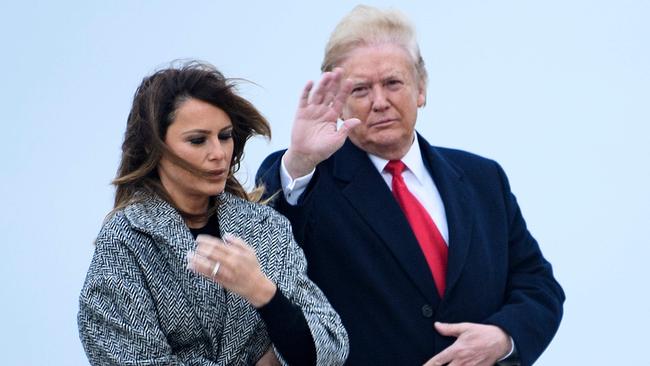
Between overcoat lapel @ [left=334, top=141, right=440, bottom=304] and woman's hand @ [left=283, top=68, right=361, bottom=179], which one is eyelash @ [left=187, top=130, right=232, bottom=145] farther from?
overcoat lapel @ [left=334, top=141, right=440, bottom=304]

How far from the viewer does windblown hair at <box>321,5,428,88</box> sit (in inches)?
156

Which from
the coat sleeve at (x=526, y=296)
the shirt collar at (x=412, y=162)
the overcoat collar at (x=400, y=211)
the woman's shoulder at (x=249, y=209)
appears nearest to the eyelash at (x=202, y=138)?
the woman's shoulder at (x=249, y=209)

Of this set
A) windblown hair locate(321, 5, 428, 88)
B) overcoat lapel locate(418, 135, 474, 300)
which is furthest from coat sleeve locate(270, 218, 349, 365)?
windblown hair locate(321, 5, 428, 88)

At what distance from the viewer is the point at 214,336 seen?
11.1 feet

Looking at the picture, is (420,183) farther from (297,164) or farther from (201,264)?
(201,264)

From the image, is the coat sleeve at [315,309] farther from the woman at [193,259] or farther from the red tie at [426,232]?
the red tie at [426,232]

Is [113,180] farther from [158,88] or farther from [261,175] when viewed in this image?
[261,175]

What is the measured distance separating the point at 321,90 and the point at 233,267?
71 centimetres

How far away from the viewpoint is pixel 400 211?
3865 millimetres

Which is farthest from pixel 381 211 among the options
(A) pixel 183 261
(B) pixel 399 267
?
(A) pixel 183 261

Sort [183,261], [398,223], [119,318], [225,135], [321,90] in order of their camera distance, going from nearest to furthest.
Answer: [119,318]
[183,261]
[225,135]
[321,90]
[398,223]

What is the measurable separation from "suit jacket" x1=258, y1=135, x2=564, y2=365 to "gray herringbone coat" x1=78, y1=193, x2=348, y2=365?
0.82 ft

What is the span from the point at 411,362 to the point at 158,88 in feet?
3.32

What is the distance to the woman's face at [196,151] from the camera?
3.43 meters
